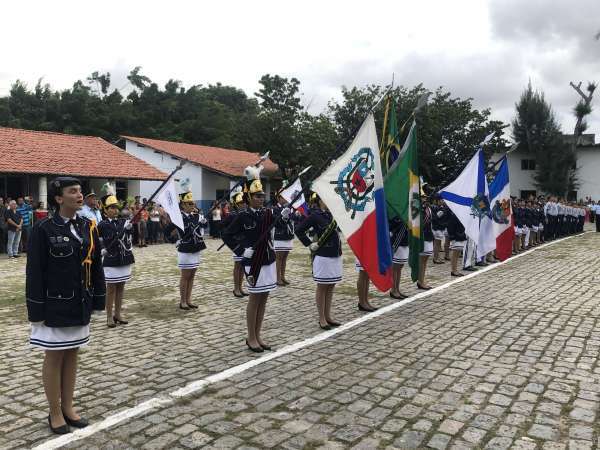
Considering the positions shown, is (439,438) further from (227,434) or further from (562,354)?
(562,354)

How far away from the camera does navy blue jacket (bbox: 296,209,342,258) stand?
7527mm

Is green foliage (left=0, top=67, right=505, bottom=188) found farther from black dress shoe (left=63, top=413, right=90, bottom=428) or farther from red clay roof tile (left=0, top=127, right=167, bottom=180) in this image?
black dress shoe (left=63, top=413, right=90, bottom=428)

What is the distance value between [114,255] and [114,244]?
156mm

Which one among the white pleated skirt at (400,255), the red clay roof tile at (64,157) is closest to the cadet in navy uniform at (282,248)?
the white pleated skirt at (400,255)

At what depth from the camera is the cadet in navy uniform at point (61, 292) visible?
409 cm

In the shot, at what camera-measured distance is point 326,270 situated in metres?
7.50

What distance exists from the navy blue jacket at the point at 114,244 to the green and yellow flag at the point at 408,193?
12.7 ft

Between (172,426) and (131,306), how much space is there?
16.9 ft

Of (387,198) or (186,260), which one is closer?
(387,198)

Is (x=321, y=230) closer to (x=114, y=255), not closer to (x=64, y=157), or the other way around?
(x=114, y=255)

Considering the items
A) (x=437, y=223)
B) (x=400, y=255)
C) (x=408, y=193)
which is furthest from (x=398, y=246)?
(x=437, y=223)

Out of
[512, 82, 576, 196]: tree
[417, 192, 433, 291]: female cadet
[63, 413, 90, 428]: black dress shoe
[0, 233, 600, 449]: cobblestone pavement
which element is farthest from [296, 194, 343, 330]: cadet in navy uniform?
[512, 82, 576, 196]: tree

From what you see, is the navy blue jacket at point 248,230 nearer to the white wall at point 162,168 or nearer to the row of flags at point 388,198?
the row of flags at point 388,198

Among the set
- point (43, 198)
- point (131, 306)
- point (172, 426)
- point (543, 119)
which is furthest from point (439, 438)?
point (543, 119)
